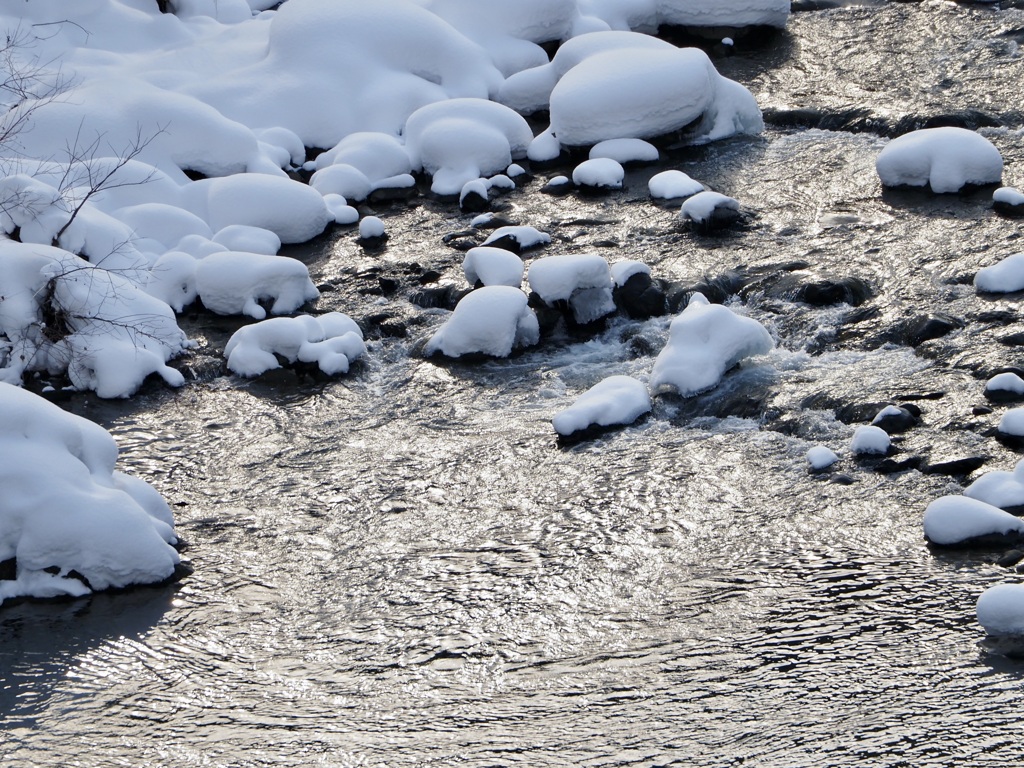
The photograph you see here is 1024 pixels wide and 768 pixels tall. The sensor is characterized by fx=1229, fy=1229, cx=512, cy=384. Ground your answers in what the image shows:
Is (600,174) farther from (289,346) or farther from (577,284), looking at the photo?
(289,346)

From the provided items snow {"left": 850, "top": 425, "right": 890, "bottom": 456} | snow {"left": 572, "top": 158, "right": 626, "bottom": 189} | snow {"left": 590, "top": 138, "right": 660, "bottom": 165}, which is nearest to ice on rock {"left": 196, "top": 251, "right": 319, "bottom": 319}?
snow {"left": 572, "top": 158, "right": 626, "bottom": 189}

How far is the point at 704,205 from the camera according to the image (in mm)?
12602

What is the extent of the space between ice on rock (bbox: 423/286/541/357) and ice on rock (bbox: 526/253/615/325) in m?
0.25

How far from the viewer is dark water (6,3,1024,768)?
19.9 feet

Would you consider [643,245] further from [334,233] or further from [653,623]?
[653,623]

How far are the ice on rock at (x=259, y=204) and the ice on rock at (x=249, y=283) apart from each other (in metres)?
1.38

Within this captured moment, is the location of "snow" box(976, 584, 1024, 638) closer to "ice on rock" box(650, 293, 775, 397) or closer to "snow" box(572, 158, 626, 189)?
"ice on rock" box(650, 293, 775, 397)

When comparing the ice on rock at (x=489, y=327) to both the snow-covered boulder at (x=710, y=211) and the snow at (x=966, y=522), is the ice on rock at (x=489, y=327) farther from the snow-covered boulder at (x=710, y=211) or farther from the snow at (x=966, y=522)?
the snow at (x=966, y=522)

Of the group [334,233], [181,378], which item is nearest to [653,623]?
[181,378]

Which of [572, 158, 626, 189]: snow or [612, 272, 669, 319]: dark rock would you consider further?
[572, 158, 626, 189]: snow

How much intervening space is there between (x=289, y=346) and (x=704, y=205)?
4.58m

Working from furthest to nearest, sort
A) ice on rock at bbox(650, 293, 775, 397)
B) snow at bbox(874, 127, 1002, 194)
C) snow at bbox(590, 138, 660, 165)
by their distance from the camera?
1. snow at bbox(590, 138, 660, 165)
2. snow at bbox(874, 127, 1002, 194)
3. ice on rock at bbox(650, 293, 775, 397)

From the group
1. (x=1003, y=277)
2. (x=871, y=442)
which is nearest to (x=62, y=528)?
(x=871, y=442)

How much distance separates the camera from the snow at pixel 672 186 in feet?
44.4
